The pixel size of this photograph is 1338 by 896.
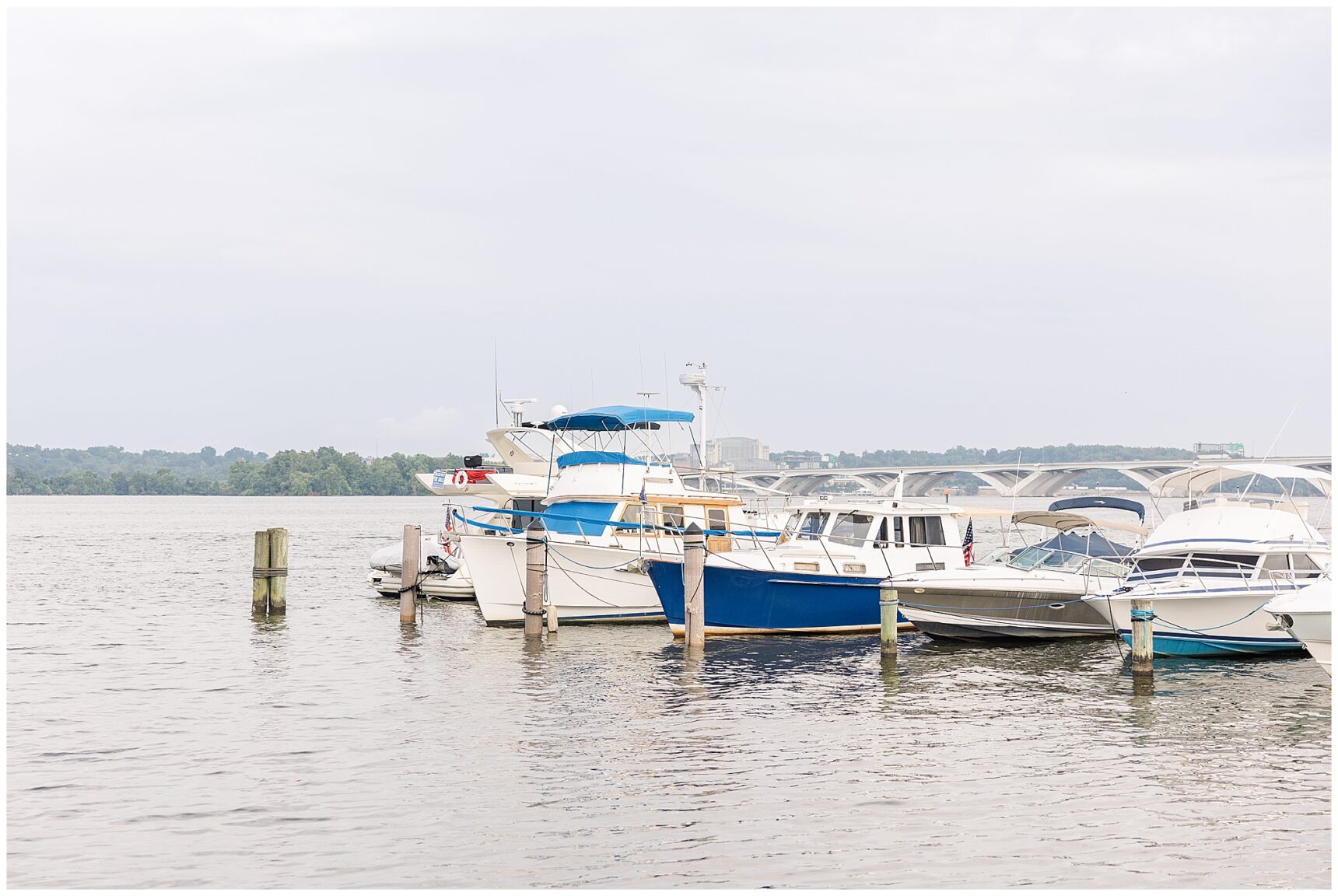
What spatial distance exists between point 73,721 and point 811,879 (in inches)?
464

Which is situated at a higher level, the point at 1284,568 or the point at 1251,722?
the point at 1284,568

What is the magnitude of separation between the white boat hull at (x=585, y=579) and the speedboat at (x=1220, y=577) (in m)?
9.39

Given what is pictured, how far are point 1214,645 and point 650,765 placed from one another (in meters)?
12.4

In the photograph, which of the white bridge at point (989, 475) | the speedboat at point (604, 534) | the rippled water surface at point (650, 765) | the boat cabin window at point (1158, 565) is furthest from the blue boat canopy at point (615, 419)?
the white bridge at point (989, 475)

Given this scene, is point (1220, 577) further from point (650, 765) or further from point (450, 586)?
point (450, 586)

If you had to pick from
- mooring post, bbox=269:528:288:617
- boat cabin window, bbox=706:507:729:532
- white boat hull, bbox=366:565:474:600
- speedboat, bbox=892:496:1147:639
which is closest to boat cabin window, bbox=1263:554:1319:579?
speedboat, bbox=892:496:1147:639

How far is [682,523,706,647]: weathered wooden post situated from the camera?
928 inches

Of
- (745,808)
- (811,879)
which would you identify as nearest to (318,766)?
(745,808)

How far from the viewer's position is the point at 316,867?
1117 cm

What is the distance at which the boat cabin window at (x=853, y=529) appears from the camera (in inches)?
1044

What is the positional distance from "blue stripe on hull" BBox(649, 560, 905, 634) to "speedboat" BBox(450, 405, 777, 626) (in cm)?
112

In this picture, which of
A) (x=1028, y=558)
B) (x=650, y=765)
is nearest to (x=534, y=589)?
(x=1028, y=558)

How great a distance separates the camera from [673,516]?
2823cm

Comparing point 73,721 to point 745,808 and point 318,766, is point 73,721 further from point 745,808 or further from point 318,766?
point 745,808
